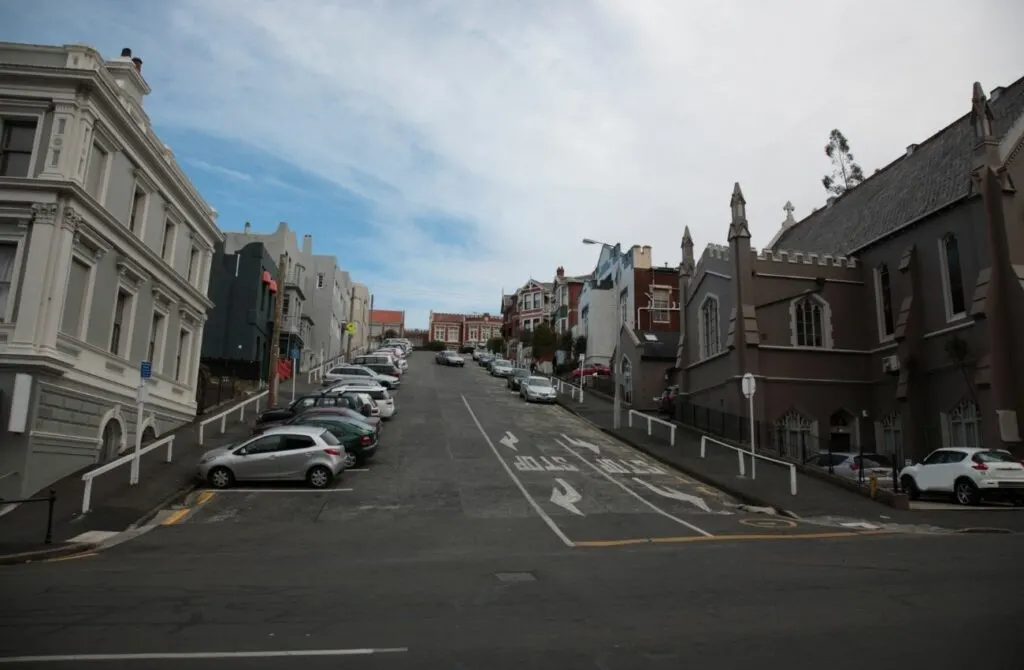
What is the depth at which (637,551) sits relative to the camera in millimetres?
11453

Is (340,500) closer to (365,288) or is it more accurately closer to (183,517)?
(183,517)

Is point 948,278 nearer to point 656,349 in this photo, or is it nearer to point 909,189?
point 909,189

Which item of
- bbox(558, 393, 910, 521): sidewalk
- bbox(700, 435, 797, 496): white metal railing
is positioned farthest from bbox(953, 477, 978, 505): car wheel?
bbox(700, 435, 797, 496): white metal railing

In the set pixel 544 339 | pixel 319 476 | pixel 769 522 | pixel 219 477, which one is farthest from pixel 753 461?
pixel 544 339

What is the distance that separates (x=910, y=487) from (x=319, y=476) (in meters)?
17.0

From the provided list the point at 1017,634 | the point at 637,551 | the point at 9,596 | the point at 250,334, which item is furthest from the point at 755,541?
the point at 250,334

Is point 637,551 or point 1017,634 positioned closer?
point 1017,634

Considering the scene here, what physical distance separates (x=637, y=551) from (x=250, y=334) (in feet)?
126

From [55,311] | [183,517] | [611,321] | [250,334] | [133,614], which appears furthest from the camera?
[611,321]

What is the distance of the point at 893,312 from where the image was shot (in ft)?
95.2

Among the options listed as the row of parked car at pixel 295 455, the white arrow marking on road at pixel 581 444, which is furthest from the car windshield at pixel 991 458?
the row of parked car at pixel 295 455

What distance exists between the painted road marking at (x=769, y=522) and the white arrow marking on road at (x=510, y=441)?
11.1 m

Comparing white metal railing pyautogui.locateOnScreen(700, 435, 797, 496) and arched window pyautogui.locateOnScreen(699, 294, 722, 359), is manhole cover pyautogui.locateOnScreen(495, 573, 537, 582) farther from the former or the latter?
arched window pyautogui.locateOnScreen(699, 294, 722, 359)

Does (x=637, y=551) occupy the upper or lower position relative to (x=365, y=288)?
lower
